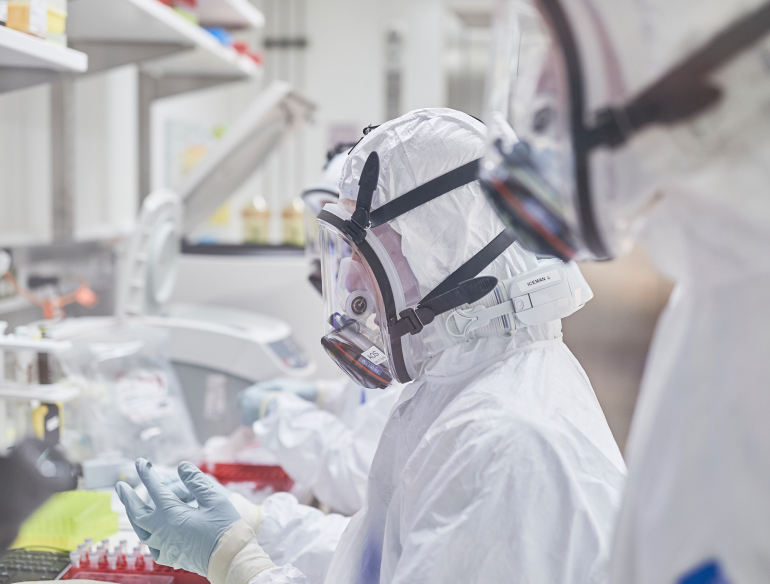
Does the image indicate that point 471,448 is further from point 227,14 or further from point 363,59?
point 363,59

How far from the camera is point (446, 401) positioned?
881 mm

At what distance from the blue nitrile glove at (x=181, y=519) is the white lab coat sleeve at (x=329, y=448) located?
0.49 m

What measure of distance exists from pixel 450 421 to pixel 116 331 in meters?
1.14

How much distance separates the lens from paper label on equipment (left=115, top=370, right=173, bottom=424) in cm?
150

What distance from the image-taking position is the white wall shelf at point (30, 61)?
1.01 m

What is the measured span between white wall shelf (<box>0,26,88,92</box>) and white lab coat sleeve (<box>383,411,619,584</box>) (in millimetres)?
911

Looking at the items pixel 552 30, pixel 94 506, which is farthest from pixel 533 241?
pixel 94 506

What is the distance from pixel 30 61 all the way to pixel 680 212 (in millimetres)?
1125

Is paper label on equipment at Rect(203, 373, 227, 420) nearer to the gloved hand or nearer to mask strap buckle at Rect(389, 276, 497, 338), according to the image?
the gloved hand

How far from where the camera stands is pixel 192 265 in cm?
229

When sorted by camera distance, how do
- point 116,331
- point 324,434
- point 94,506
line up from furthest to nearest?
point 116,331, point 324,434, point 94,506

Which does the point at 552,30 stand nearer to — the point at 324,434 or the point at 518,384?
the point at 518,384

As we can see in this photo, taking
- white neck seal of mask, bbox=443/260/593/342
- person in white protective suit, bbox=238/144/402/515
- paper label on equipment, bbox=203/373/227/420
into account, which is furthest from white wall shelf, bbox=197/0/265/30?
white neck seal of mask, bbox=443/260/593/342

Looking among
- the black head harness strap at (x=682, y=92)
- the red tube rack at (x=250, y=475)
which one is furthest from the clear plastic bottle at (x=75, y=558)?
the black head harness strap at (x=682, y=92)
